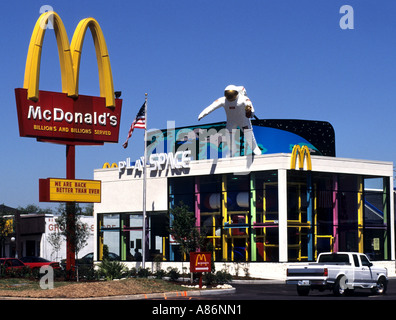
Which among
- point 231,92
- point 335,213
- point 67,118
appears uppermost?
point 231,92

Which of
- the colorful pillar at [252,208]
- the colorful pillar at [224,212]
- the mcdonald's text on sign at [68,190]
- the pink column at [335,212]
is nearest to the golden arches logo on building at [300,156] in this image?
the colorful pillar at [252,208]

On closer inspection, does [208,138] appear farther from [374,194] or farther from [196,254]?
[196,254]

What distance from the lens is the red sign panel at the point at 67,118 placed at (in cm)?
4119

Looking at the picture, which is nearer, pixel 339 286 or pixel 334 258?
pixel 339 286

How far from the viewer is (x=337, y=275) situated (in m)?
31.8

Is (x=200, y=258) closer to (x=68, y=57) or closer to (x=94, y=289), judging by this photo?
(x=94, y=289)

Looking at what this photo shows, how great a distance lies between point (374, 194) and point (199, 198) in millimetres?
13316

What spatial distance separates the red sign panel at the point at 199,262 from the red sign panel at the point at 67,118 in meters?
11.7

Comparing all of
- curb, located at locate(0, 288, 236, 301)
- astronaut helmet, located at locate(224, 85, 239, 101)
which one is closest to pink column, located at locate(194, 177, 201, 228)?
astronaut helmet, located at locate(224, 85, 239, 101)

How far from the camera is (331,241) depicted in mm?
53031

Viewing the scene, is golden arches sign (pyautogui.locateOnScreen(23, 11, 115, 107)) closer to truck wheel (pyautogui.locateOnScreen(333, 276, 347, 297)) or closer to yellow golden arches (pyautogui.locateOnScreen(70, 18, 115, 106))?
yellow golden arches (pyautogui.locateOnScreen(70, 18, 115, 106))

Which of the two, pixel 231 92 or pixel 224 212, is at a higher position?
pixel 231 92

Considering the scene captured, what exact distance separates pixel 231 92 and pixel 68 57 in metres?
12.4

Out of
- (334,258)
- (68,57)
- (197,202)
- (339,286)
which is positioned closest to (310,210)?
(197,202)
